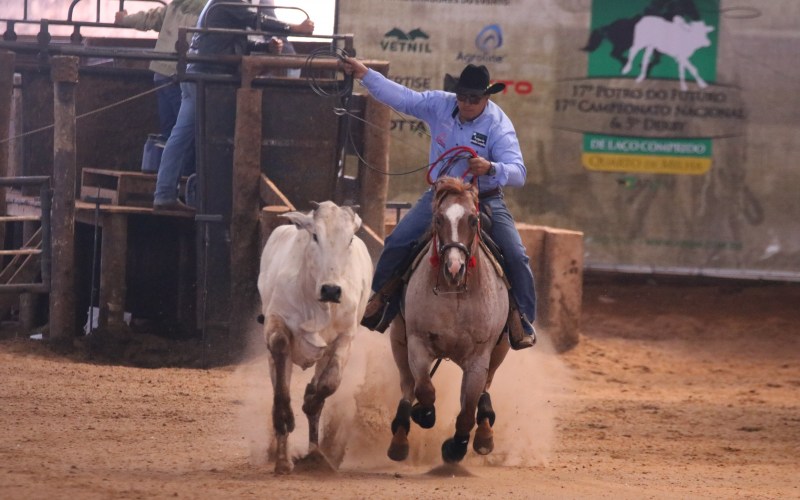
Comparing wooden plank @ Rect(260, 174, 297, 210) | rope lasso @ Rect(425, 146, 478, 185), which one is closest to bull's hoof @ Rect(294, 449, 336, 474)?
rope lasso @ Rect(425, 146, 478, 185)

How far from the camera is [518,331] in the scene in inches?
339

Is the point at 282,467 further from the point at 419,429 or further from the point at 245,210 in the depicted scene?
the point at 245,210

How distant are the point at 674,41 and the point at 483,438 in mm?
8744

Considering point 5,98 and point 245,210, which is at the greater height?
point 5,98

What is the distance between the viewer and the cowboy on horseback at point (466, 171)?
28.3 feet

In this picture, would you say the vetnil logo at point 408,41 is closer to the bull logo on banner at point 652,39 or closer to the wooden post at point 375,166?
the bull logo on banner at point 652,39

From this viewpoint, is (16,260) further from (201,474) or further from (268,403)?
(201,474)

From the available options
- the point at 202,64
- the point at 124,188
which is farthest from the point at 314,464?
the point at 124,188

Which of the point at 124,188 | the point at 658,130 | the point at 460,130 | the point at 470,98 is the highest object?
the point at 658,130

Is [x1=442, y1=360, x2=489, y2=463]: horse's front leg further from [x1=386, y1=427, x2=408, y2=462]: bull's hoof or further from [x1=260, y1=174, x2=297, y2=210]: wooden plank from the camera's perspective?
[x1=260, y1=174, x2=297, y2=210]: wooden plank

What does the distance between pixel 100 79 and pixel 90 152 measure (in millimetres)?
748

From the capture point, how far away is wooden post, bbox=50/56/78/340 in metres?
12.7

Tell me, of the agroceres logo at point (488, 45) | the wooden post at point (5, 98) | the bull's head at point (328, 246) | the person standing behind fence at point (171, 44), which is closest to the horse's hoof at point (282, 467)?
the bull's head at point (328, 246)

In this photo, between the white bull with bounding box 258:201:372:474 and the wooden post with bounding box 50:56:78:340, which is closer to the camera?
the white bull with bounding box 258:201:372:474
